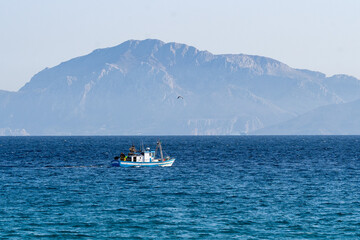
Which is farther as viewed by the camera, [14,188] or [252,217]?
[14,188]

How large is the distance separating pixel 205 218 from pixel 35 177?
47508mm

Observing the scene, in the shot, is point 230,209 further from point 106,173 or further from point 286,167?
point 286,167

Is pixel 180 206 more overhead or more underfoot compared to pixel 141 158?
more underfoot

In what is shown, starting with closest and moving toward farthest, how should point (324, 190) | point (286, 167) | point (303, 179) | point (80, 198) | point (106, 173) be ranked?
point (80, 198) → point (324, 190) → point (303, 179) → point (106, 173) → point (286, 167)

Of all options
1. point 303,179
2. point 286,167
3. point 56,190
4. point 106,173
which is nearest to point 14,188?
point 56,190

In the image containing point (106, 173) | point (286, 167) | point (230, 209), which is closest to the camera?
point (230, 209)

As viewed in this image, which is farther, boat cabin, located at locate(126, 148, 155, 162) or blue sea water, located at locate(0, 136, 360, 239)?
boat cabin, located at locate(126, 148, 155, 162)

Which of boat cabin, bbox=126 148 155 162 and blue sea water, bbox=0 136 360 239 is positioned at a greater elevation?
boat cabin, bbox=126 148 155 162

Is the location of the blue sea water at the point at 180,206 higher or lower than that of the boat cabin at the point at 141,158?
lower

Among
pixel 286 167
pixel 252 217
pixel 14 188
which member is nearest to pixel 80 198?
pixel 14 188

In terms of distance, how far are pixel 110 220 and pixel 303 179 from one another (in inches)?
1775

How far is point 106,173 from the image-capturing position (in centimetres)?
10781

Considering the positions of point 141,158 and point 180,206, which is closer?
point 180,206

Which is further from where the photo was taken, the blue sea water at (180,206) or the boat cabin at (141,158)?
the boat cabin at (141,158)
